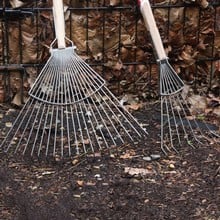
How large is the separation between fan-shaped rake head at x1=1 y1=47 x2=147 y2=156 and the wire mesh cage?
36cm

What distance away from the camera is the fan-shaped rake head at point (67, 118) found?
128 inches

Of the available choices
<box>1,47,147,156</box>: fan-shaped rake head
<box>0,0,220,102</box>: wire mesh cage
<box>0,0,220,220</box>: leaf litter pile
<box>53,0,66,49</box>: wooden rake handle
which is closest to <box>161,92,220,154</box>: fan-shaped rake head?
<box>0,0,220,220</box>: leaf litter pile

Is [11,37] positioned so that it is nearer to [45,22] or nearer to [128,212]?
[45,22]

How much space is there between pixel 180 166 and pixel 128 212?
0.53 meters

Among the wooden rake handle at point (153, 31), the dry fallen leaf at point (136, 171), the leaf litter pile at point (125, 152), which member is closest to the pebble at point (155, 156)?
the leaf litter pile at point (125, 152)

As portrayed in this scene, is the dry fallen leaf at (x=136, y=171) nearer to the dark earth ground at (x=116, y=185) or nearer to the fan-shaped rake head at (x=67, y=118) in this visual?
the dark earth ground at (x=116, y=185)

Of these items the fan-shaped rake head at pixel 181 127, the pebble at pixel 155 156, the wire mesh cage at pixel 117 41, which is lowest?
the pebble at pixel 155 156

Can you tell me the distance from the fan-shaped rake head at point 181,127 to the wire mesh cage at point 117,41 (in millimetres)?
324

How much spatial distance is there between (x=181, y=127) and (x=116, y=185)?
768 millimetres

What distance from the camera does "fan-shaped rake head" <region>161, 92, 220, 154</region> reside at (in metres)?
3.34

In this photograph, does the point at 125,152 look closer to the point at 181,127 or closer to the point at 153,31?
the point at 181,127

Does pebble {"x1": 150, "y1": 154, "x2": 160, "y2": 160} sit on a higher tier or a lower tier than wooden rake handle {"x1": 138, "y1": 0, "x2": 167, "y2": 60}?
lower

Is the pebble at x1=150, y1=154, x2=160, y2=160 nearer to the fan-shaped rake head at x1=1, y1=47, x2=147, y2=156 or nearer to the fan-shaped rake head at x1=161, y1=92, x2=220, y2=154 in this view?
the fan-shaped rake head at x1=161, y1=92, x2=220, y2=154

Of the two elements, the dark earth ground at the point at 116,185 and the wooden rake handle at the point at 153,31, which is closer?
the dark earth ground at the point at 116,185
